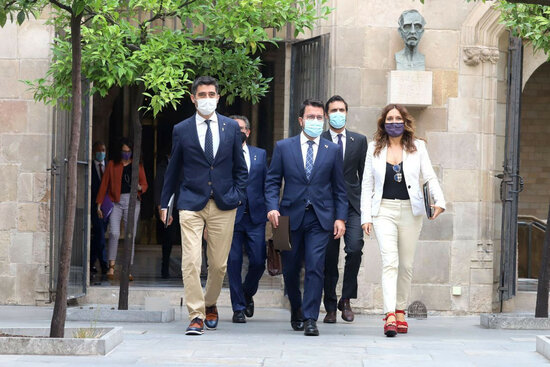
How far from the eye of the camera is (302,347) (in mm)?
8641

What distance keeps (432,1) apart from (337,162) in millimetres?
3750

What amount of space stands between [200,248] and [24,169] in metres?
4.19

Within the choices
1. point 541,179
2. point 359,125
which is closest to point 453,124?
point 359,125

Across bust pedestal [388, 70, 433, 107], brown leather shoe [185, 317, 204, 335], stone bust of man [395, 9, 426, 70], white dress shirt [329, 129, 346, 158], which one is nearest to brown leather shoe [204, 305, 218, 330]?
brown leather shoe [185, 317, 204, 335]

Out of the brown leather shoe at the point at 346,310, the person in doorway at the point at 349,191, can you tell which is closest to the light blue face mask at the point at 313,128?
the person in doorway at the point at 349,191

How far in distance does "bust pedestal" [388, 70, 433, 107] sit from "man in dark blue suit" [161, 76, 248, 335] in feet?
11.0

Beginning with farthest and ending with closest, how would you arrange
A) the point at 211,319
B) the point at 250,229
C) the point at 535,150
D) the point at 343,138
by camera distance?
the point at 535,150, the point at 250,229, the point at 343,138, the point at 211,319

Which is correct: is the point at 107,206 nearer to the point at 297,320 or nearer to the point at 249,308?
the point at 249,308

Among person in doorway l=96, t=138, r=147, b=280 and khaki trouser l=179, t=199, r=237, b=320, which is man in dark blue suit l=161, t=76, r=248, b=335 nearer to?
khaki trouser l=179, t=199, r=237, b=320

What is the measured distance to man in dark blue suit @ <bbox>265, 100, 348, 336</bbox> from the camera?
9.66m

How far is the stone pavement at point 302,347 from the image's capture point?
769 centimetres

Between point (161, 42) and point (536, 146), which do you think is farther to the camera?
point (536, 146)

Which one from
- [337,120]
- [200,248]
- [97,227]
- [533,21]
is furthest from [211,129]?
[97,227]

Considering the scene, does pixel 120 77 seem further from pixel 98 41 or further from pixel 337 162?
pixel 337 162
